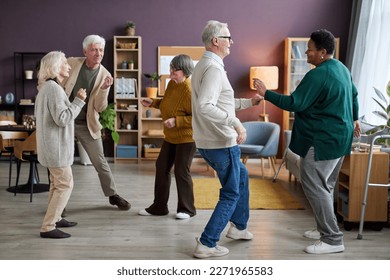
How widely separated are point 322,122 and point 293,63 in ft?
17.3

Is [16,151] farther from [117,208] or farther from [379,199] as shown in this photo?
[379,199]

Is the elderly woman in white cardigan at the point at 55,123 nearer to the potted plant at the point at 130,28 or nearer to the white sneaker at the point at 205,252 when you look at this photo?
the white sneaker at the point at 205,252

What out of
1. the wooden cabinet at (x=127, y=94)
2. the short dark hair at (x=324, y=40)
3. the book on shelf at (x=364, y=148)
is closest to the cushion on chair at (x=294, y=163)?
the book on shelf at (x=364, y=148)

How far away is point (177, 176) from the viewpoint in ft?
14.8

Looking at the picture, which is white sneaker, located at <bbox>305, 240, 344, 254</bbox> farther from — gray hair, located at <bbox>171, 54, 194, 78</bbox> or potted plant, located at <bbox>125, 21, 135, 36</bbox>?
potted plant, located at <bbox>125, 21, 135, 36</bbox>

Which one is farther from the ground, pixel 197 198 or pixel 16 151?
pixel 16 151

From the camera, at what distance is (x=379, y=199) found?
419 cm

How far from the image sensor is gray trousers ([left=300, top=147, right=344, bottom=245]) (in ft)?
11.4

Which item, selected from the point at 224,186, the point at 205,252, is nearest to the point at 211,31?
the point at 224,186

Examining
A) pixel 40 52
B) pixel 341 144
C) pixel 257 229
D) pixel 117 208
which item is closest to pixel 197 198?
pixel 117 208

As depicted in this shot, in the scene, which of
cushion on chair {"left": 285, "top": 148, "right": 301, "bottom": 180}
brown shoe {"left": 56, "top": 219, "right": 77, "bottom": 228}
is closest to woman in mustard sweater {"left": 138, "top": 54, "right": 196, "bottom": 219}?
brown shoe {"left": 56, "top": 219, "right": 77, "bottom": 228}

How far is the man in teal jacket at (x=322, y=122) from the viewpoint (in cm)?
337

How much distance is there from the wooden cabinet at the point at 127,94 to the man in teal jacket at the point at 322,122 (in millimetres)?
5265

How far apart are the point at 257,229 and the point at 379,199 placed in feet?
3.48
